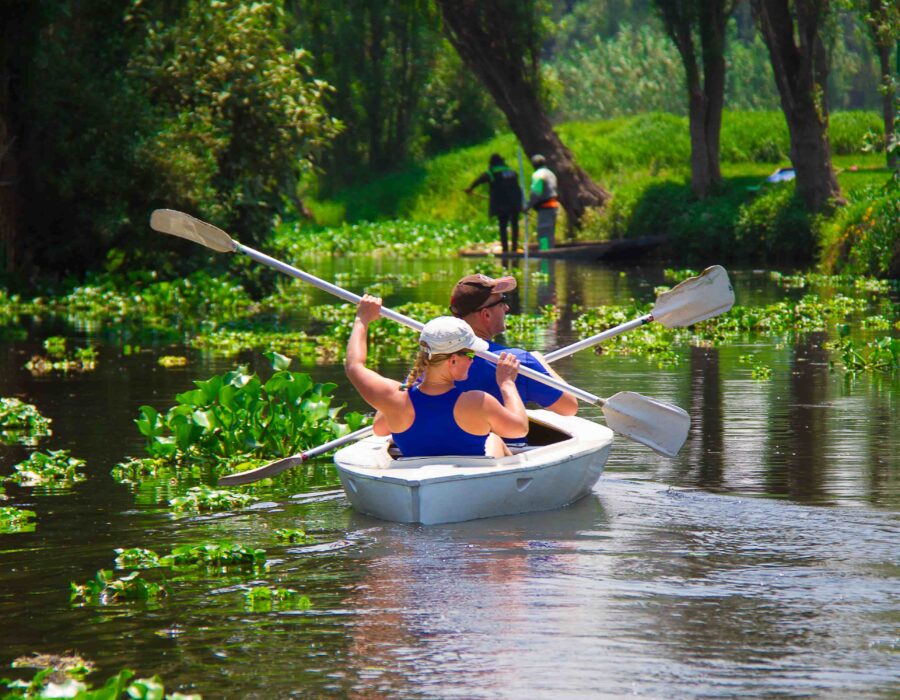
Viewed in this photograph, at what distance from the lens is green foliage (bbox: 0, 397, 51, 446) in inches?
450

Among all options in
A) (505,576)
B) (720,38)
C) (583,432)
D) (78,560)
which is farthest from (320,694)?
(720,38)

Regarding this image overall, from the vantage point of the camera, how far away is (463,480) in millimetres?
7879

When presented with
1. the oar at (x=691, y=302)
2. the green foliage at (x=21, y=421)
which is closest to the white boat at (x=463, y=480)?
the oar at (x=691, y=302)

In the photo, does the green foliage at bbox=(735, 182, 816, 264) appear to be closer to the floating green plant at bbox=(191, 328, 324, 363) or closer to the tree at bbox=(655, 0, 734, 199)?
the tree at bbox=(655, 0, 734, 199)

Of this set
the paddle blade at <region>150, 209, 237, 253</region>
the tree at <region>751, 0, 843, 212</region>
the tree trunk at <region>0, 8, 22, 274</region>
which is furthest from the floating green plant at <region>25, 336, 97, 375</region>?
the tree at <region>751, 0, 843, 212</region>

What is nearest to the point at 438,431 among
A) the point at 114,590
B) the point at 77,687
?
the point at 114,590

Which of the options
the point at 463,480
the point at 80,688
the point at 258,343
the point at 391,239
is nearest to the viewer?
the point at 80,688

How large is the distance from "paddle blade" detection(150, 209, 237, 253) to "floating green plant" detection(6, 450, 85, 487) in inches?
65.2

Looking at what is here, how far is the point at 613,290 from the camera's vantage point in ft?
78.1

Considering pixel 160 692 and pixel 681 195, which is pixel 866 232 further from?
pixel 160 692

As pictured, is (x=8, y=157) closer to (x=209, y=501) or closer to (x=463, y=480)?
(x=209, y=501)

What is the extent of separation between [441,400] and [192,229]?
3.07 meters

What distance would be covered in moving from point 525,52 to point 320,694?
96.5 feet

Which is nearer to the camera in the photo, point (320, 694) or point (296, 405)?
point (320, 694)
